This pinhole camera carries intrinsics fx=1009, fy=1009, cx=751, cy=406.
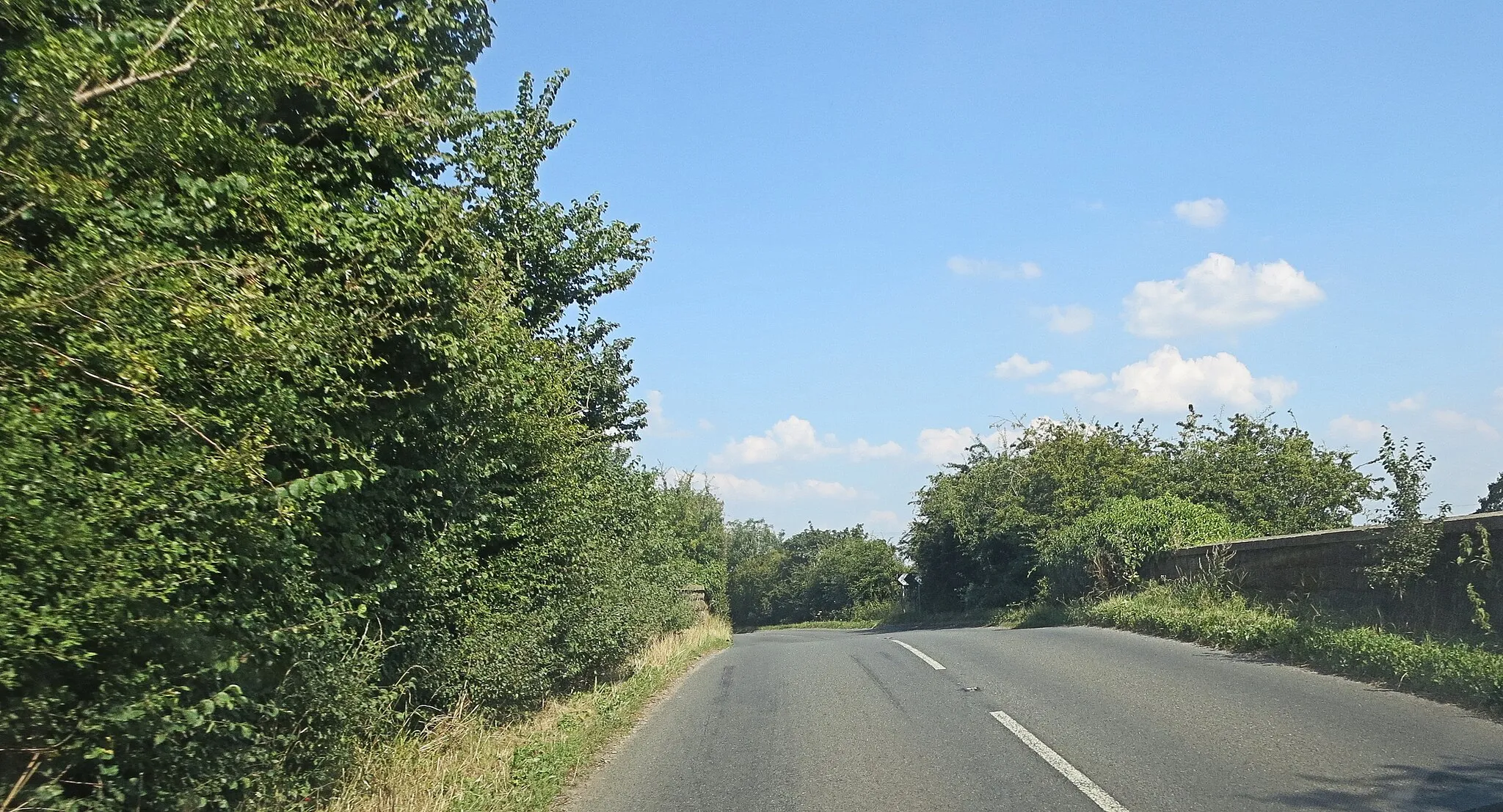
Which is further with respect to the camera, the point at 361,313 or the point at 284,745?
the point at 284,745

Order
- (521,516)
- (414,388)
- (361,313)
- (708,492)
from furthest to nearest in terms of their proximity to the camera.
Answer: (708,492)
(521,516)
(414,388)
(361,313)

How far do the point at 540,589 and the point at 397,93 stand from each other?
6.02m

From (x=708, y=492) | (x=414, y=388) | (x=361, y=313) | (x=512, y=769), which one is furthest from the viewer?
(x=708, y=492)

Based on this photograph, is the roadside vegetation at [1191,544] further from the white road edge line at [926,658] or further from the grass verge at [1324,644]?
the white road edge line at [926,658]

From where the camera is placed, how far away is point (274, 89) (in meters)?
5.93

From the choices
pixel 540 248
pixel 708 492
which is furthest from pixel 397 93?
pixel 708 492

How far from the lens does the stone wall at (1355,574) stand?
11.5 m

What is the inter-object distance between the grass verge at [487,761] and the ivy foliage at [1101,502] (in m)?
17.2

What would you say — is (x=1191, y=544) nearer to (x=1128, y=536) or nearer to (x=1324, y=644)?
(x=1128, y=536)

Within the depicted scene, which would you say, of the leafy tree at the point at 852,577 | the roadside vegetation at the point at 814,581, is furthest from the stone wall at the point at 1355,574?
the leafy tree at the point at 852,577

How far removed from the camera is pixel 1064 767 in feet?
25.0

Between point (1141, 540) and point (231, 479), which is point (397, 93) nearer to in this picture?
point (231, 479)

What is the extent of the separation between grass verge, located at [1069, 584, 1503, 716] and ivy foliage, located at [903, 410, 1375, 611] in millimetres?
4894

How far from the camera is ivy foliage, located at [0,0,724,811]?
3.97m
